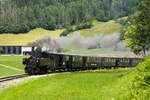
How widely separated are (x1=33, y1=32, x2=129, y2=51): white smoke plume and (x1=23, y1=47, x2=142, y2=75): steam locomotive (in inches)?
91.3

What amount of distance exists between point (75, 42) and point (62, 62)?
13.3 meters

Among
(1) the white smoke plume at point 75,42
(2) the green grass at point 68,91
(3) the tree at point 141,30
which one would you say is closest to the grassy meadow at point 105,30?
(1) the white smoke plume at point 75,42

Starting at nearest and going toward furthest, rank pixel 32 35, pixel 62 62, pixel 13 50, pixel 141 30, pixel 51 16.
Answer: pixel 141 30
pixel 62 62
pixel 13 50
pixel 32 35
pixel 51 16

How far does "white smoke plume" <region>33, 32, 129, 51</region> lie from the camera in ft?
108

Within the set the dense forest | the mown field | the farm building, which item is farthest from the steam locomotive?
the dense forest

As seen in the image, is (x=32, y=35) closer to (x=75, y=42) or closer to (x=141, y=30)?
(x=75, y=42)

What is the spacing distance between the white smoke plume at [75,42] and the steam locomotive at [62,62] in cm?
232

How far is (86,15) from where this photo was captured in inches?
6841

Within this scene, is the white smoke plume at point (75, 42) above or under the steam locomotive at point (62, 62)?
above

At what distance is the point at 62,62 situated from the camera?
1251 inches

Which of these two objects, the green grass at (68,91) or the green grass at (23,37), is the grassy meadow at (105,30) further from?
the green grass at (68,91)

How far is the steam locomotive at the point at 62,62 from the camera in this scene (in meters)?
27.5

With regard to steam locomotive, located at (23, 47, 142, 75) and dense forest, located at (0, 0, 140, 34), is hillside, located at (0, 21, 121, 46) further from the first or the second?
steam locomotive, located at (23, 47, 142, 75)

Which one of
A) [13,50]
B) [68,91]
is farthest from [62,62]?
[13,50]
